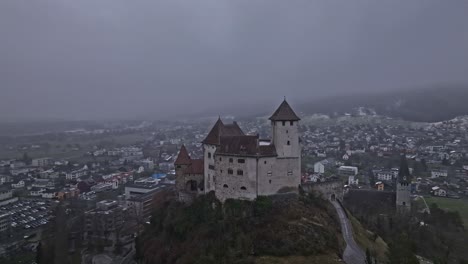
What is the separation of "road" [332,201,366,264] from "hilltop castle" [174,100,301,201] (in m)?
6.90

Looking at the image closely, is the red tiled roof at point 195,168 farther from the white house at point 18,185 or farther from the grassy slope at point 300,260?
the white house at point 18,185

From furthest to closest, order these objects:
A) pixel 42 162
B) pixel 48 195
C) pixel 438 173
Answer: pixel 42 162 → pixel 438 173 → pixel 48 195

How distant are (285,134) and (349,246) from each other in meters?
12.6

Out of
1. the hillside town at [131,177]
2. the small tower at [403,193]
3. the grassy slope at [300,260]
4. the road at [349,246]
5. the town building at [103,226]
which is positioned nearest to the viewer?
the grassy slope at [300,260]

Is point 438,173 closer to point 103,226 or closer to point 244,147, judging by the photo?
point 103,226

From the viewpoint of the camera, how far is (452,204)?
85062mm

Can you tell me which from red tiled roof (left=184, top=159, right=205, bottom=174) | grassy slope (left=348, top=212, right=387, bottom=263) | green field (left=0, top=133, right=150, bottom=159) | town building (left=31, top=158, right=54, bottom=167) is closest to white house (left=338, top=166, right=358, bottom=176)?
grassy slope (left=348, top=212, right=387, bottom=263)

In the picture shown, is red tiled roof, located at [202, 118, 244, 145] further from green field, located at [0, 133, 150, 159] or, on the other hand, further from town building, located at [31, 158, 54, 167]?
green field, located at [0, 133, 150, 159]

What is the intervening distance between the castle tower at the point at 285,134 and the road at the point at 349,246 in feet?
29.6

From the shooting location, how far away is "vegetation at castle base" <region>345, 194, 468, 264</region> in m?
54.8

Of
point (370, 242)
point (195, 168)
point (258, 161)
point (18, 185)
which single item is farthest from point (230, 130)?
point (18, 185)

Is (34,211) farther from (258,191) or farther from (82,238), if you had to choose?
(258,191)

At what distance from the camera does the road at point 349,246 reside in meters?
39.3

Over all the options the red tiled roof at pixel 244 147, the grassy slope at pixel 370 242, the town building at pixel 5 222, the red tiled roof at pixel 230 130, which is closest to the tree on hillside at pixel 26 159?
the town building at pixel 5 222
